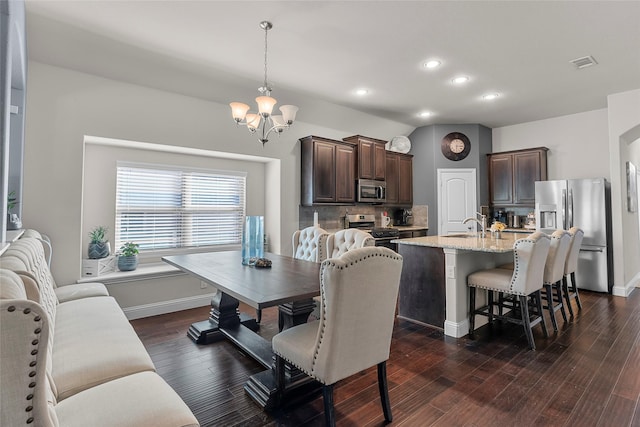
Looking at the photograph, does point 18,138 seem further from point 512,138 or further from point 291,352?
point 512,138

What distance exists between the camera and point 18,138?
9.32ft

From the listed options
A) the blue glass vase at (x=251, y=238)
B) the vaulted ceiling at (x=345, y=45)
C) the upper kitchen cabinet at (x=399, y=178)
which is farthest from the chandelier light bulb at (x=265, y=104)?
the upper kitchen cabinet at (x=399, y=178)

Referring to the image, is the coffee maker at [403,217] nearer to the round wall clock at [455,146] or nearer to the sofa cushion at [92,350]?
the round wall clock at [455,146]

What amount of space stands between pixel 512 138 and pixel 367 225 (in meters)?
3.31

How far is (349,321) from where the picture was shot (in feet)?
5.19

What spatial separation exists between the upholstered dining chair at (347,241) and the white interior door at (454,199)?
3577 millimetres

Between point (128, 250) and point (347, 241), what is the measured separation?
2.65 m

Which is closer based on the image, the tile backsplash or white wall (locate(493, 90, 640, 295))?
white wall (locate(493, 90, 640, 295))

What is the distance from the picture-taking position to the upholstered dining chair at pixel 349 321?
1.53m

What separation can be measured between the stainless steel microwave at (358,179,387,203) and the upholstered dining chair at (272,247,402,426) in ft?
12.0

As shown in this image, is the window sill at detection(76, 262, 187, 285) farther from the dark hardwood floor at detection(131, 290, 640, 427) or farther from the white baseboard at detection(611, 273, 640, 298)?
the white baseboard at detection(611, 273, 640, 298)

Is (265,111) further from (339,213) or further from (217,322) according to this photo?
(339,213)

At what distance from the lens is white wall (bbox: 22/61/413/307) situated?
305cm

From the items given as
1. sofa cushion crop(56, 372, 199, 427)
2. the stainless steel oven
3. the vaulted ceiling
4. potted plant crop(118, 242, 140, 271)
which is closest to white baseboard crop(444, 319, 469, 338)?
the stainless steel oven
